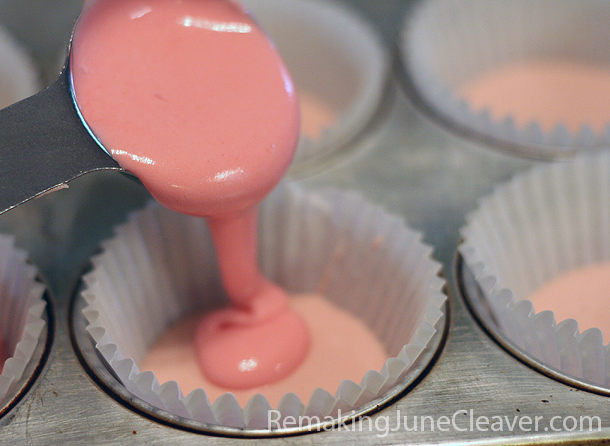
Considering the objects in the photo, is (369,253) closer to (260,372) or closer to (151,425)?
(260,372)

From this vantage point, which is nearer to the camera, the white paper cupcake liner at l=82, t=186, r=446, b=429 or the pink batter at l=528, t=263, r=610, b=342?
the white paper cupcake liner at l=82, t=186, r=446, b=429

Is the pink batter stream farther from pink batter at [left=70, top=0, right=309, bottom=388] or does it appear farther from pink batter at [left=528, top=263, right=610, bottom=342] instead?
pink batter at [left=528, top=263, right=610, bottom=342]

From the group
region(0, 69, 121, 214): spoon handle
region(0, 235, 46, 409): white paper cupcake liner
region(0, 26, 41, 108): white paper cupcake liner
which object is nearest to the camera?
region(0, 69, 121, 214): spoon handle

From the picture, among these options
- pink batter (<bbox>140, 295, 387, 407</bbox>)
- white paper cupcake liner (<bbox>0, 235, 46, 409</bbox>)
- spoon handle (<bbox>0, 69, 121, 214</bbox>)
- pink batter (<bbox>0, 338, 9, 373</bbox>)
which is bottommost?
pink batter (<bbox>140, 295, 387, 407</bbox>)

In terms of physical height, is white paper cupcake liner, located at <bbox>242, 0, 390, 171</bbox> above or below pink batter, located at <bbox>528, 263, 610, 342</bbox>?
above

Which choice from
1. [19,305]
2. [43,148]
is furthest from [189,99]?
[19,305]

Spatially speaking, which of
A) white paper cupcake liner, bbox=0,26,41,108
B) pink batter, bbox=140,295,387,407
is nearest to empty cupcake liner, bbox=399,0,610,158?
pink batter, bbox=140,295,387,407

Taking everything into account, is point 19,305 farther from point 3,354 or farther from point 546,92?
point 546,92
